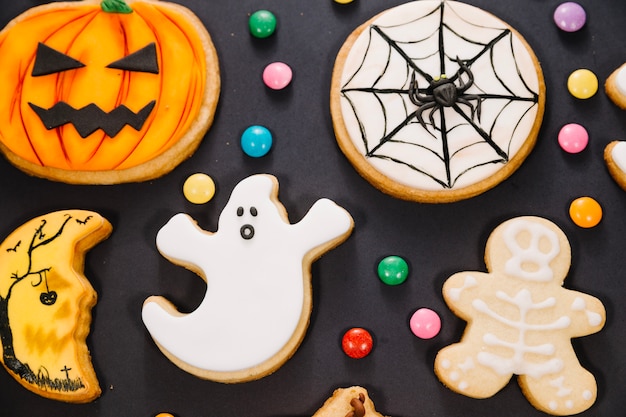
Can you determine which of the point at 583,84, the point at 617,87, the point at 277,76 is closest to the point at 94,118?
the point at 277,76

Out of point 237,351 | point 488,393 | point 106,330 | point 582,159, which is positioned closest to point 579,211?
point 582,159

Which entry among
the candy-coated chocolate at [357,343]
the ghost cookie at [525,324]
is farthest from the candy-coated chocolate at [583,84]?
the candy-coated chocolate at [357,343]

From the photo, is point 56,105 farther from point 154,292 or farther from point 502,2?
point 502,2

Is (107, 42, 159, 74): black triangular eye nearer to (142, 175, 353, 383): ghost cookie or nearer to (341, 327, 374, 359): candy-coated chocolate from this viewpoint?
(142, 175, 353, 383): ghost cookie

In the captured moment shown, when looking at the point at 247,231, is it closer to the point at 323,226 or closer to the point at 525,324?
the point at 323,226

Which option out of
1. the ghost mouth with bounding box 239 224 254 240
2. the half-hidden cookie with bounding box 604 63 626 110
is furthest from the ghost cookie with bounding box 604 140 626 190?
the ghost mouth with bounding box 239 224 254 240

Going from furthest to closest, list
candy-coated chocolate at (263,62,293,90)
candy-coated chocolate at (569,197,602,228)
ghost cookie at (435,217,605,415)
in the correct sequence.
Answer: candy-coated chocolate at (263,62,293,90), candy-coated chocolate at (569,197,602,228), ghost cookie at (435,217,605,415)
